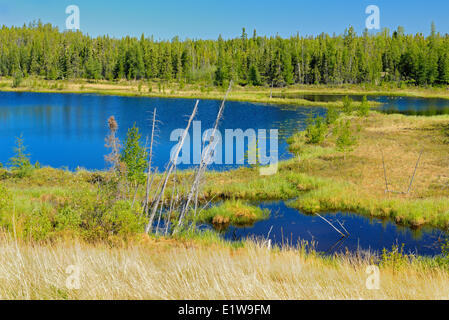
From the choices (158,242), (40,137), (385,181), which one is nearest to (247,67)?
(40,137)

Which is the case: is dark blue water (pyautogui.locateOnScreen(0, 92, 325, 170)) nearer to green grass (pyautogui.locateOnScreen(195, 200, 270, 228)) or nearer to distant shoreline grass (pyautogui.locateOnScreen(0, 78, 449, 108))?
green grass (pyautogui.locateOnScreen(195, 200, 270, 228))

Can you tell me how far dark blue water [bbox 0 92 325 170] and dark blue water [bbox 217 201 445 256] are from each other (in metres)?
6.77

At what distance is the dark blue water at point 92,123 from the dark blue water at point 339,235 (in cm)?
677

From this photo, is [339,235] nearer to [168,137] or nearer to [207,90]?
[168,137]

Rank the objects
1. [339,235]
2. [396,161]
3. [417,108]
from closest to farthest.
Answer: [339,235] < [396,161] < [417,108]

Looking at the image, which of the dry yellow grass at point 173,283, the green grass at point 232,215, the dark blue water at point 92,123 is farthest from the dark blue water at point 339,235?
the dry yellow grass at point 173,283

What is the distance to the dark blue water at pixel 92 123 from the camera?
30.8 meters

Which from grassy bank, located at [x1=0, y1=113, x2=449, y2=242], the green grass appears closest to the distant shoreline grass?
grassy bank, located at [x1=0, y1=113, x2=449, y2=242]

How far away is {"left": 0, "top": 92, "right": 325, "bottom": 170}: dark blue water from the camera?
3080 cm

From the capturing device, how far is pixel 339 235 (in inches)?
635

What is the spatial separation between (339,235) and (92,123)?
118 feet

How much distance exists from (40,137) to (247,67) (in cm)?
8245

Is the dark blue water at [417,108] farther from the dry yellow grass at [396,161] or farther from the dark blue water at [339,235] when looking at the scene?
the dark blue water at [339,235]

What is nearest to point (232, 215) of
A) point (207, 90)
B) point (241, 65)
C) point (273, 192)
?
point (273, 192)
